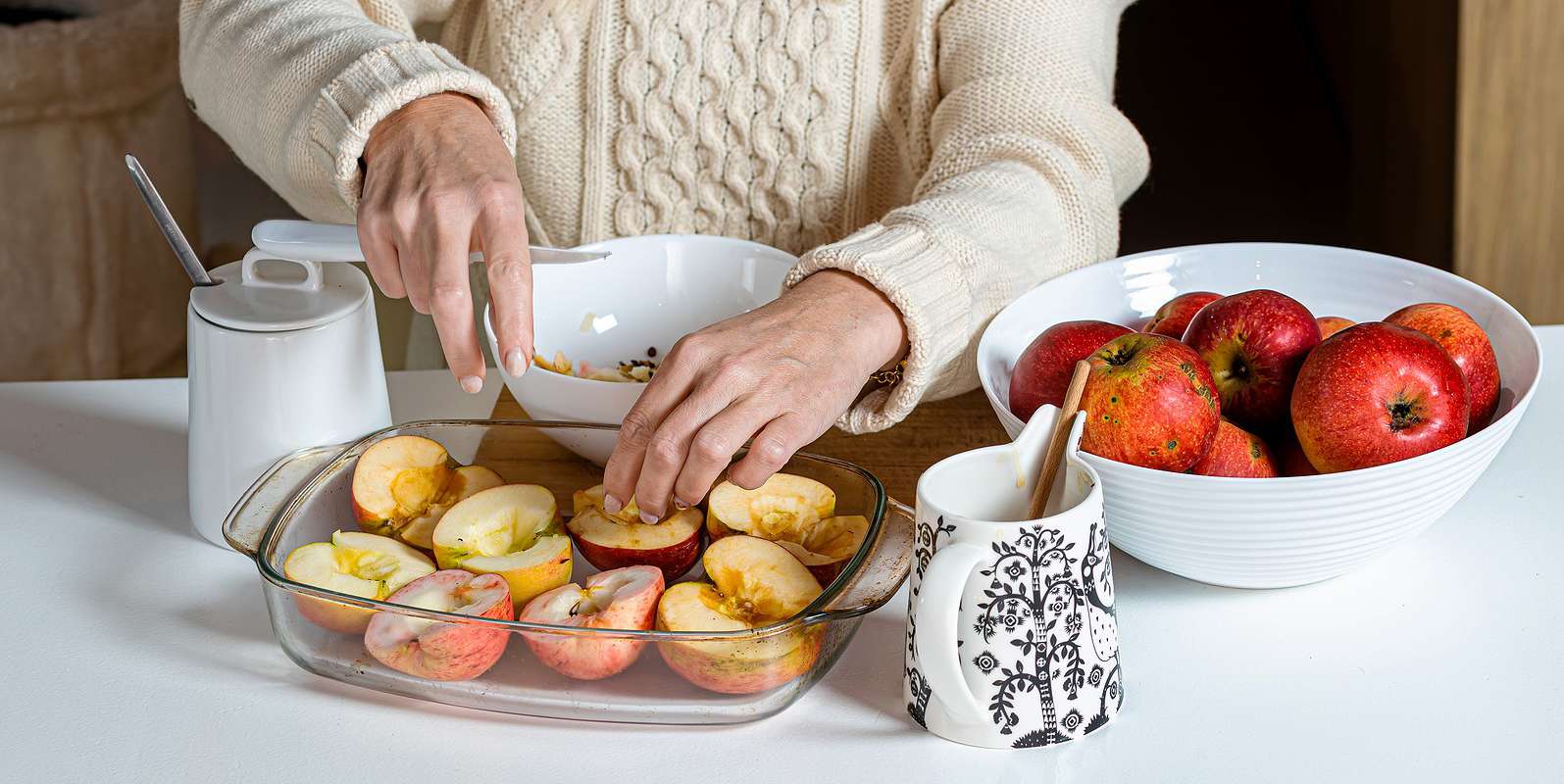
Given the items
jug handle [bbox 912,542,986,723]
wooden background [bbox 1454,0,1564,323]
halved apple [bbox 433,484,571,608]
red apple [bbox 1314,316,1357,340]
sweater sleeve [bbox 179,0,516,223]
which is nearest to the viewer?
jug handle [bbox 912,542,986,723]

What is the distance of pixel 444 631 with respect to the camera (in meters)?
0.61

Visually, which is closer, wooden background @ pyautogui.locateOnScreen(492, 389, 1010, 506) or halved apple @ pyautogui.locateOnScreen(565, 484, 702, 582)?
halved apple @ pyautogui.locateOnScreen(565, 484, 702, 582)

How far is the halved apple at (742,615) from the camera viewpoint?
60 centimetres

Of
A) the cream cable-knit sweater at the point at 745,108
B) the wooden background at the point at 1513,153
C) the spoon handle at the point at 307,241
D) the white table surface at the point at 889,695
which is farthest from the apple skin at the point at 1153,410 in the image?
the wooden background at the point at 1513,153

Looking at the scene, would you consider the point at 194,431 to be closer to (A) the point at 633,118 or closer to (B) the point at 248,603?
(B) the point at 248,603

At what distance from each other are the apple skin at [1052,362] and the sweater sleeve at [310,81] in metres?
0.43

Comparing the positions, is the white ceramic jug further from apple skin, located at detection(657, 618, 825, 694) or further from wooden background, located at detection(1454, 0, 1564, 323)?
wooden background, located at detection(1454, 0, 1564, 323)

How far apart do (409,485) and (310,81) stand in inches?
15.0

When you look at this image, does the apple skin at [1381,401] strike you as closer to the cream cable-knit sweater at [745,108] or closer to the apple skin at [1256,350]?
the apple skin at [1256,350]

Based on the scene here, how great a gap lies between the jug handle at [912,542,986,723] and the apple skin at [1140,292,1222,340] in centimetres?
31

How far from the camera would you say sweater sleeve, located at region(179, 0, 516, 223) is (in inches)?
35.2

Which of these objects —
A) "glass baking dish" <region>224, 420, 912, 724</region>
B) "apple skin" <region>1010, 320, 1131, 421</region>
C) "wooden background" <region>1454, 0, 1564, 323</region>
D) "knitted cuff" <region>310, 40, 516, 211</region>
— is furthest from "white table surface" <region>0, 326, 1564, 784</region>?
"wooden background" <region>1454, 0, 1564, 323</region>

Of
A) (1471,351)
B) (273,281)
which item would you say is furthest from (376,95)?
(1471,351)

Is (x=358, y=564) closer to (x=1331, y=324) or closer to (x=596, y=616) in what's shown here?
(x=596, y=616)
